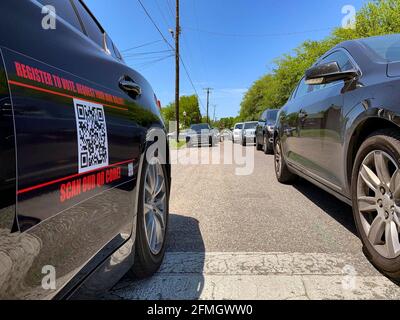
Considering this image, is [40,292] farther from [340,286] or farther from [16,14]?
[340,286]

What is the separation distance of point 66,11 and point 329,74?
1.95 metres

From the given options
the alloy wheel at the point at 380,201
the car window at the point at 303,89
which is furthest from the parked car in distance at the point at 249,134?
the alloy wheel at the point at 380,201

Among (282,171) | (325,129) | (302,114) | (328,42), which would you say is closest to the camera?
(325,129)

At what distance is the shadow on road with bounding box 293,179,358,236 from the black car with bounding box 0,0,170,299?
7.31 feet

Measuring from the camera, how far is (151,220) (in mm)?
2559

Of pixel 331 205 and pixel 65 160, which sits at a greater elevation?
pixel 65 160

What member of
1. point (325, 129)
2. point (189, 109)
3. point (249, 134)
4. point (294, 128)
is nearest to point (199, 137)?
point (249, 134)

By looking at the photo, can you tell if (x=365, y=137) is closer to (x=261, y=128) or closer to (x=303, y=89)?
(x=303, y=89)

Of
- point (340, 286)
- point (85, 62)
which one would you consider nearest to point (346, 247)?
point (340, 286)

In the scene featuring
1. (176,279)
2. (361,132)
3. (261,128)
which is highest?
(261,128)

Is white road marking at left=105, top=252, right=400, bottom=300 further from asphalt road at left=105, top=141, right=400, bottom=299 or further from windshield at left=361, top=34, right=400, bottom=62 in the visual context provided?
windshield at left=361, top=34, right=400, bottom=62

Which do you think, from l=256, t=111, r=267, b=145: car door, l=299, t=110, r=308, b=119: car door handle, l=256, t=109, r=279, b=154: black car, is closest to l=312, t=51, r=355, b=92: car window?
l=299, t=110, r=308, b=119: car door handle

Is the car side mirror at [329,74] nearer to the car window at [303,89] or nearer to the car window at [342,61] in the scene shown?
the car window at [342,61]

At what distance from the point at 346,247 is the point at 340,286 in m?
0.76
